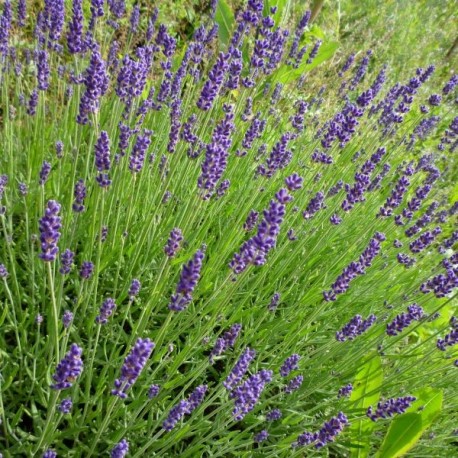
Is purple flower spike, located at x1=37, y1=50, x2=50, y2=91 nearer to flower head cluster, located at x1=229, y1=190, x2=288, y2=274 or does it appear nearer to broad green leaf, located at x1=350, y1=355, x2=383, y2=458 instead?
flower head cluster, located at x1=229, y1=190, x2=288, y2=274

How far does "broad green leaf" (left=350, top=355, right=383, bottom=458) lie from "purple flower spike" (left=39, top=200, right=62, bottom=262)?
1.62 m

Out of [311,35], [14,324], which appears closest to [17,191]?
[14,324]

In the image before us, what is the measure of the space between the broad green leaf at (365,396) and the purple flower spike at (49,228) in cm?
162

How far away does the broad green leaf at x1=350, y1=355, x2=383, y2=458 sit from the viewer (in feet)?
7.18

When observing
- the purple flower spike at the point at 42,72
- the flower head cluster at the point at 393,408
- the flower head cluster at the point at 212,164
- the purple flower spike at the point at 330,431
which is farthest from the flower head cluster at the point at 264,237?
the purple flower spike at the point at 42,72

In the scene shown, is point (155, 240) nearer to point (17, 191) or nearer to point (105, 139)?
point (17, 191)

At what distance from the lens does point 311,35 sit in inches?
199

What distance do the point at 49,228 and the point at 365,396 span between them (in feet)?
5.60

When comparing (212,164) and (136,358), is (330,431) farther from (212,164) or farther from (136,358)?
(212,164)

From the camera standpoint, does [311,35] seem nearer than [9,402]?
No

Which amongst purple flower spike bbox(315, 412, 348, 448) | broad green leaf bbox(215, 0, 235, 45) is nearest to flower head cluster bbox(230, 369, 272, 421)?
purple flower spike bbox(315, 412, 348, 448)

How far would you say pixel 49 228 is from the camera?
1057 mm

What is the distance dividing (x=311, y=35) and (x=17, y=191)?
3.73 m

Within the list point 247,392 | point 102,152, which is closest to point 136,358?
point 247,392
